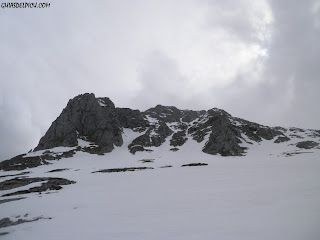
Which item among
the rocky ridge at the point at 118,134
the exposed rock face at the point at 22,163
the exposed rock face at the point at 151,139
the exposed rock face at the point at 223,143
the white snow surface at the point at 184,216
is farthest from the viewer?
the exposed rock face at the point at 151,139

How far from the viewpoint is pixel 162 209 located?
43.6ft

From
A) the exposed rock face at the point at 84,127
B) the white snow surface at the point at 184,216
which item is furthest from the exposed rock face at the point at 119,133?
the white snow surface at the point at 184,216

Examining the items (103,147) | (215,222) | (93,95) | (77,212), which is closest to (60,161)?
(103,147)

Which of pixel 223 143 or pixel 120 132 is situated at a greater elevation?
pixel 120 132

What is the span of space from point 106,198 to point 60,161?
66788mm

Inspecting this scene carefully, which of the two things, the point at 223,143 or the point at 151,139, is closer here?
the point at 223,143

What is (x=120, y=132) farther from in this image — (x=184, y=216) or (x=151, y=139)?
(x=184, y=216)

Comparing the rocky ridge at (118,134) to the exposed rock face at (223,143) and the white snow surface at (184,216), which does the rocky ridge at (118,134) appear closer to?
the exposed rock face at (223,143)

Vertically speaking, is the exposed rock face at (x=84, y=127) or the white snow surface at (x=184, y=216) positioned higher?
the exposed rock face at (x=84, y=127)

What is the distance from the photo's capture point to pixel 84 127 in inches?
4820

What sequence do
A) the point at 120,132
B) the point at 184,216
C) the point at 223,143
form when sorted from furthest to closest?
the point at 120,132
the point at 223,143
the point at 184,216

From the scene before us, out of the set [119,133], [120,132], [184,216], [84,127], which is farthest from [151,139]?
[184,216]

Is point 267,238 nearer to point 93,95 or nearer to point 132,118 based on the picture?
point 93,95

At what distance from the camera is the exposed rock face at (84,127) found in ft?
356
